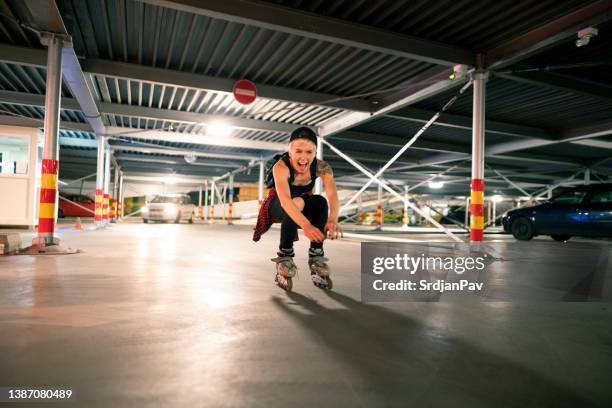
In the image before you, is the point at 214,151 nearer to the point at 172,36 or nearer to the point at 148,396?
the point at 172,36

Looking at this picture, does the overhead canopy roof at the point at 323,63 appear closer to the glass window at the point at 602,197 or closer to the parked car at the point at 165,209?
the glass window at the point at 602,197

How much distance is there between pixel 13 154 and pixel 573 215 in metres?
14.4

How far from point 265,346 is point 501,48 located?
6.01 metres

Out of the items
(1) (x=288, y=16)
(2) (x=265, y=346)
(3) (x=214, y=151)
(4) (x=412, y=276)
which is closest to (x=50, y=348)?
(2) (x=265, y=346)

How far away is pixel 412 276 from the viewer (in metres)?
3.53

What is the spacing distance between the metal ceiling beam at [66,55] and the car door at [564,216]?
399 inches

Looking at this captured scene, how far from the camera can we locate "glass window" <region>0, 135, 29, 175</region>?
9.42 meters

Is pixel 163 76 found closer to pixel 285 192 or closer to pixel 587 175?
pixel 285 192

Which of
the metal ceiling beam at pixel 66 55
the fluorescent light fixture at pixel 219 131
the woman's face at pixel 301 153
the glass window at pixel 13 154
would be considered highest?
the fluorescent light fixture at pixel 219 131

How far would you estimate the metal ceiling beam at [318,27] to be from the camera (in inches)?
182

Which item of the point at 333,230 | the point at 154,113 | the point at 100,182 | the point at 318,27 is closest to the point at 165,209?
the point at 100,182

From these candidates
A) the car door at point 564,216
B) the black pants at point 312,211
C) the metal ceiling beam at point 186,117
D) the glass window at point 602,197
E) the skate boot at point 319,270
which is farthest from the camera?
the metal ceiling beam at point 186,117

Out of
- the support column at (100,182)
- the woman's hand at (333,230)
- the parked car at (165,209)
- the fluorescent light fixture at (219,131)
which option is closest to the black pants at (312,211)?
the woman's hand at (333,230)

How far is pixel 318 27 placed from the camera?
197 inches
